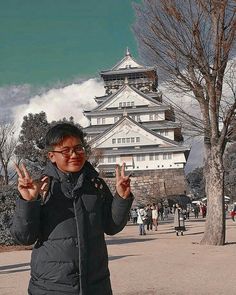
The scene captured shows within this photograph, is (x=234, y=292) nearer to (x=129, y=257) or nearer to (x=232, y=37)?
(x=129, y=257)

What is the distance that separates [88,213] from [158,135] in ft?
157

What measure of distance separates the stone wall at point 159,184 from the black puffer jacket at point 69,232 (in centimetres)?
4462

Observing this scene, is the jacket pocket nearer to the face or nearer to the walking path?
the face

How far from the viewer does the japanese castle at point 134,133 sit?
50.4 metres

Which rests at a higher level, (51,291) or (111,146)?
(111,146)

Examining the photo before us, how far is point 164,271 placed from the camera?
9.04m

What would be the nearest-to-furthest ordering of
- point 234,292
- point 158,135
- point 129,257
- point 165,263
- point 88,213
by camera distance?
point 88,213
point 234,292
point 165,263
point 129,257
point 158,135

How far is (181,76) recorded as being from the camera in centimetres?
1434

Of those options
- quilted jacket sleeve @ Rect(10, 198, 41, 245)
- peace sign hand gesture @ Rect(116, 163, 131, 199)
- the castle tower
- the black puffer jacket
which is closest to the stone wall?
the castle tower

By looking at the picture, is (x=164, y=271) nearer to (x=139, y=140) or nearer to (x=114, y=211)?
(x=114, y=211)

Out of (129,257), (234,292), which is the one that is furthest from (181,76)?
(234,292)

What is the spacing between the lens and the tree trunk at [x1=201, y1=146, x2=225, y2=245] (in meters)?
14.1

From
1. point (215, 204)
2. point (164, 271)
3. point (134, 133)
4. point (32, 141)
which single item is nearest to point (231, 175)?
point (134, 133)

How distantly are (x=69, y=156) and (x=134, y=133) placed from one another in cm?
4839
